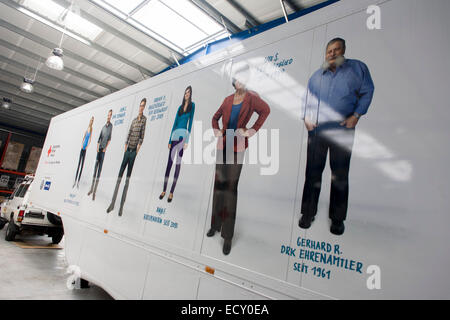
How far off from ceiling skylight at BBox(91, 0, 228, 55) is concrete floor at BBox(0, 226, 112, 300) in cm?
571

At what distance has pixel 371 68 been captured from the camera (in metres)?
1.68

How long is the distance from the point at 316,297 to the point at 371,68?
141 cm

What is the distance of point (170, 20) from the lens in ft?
20.5

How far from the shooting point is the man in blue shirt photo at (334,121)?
5.36 feet

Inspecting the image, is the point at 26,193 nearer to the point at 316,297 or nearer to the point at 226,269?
the point at 226,269

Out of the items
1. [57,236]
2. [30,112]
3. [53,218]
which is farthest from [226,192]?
[30,112]

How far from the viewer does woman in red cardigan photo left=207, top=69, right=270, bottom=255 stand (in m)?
2.16

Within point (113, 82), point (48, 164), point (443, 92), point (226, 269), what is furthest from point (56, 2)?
point (443, 92)

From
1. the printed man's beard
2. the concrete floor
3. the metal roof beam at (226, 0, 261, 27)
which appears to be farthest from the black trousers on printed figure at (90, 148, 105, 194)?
the metal roof beam at (226, 0, 261, 27)

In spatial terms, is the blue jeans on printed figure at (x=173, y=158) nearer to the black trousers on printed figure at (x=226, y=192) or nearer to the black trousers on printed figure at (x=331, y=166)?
the black trousers on printed figure at (x=226, y=192)

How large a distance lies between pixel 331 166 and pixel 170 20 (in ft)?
19.4

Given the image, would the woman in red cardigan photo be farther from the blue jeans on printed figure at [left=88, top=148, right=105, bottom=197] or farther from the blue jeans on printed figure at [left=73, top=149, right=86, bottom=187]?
the blue jeans on printed figure at [left=73, top=149, right=86, bottom=187]
